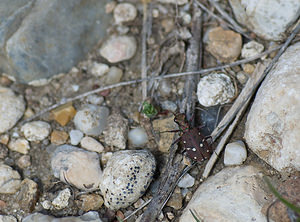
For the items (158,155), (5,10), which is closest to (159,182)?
(158,155)

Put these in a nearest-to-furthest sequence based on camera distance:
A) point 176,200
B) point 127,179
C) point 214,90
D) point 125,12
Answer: point 127,179, point 176,200, point 214,90, point 125,12

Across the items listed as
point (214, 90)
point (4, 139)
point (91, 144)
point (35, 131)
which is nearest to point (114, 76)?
point (91, 144)

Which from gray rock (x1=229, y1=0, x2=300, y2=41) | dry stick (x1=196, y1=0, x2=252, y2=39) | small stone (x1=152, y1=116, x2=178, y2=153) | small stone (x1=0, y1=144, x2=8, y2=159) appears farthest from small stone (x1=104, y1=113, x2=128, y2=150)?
gray rock (x1=229, y1=0, x2=300, y2=41)

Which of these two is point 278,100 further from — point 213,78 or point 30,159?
point 30,159

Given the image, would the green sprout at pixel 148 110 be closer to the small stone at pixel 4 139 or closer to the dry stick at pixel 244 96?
the dry stick at pixel 244 96

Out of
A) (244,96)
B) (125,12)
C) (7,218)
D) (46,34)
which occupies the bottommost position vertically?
(7,218)

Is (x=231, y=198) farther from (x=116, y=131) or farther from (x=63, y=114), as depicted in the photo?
(x=63, y=114)

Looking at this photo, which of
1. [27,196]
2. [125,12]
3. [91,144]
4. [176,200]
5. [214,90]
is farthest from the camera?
[125,12]
